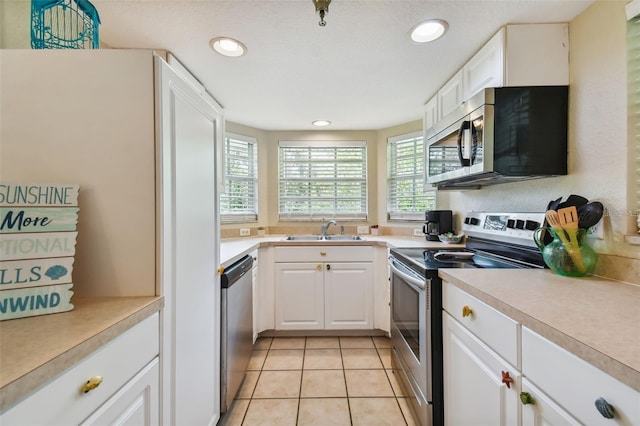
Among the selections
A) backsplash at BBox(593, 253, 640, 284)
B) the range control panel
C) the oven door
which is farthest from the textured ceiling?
the oven door

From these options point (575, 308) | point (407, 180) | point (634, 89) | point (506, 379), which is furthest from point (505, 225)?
point (407, 180)

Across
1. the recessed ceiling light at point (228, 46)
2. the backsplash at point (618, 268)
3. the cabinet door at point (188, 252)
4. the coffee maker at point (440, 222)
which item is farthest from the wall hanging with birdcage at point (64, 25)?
the coffee maker at point (440, 222)

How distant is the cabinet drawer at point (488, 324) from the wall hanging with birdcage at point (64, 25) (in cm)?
177

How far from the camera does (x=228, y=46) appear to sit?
150 centimetres

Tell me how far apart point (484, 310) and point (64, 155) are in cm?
154

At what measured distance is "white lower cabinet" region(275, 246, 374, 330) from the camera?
8.05ft

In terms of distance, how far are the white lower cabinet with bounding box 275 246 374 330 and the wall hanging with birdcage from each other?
188cm

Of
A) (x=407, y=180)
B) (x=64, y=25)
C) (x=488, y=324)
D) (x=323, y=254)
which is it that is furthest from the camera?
(x=407, y=180)

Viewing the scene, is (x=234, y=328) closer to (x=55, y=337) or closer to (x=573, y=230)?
(x=55, y=337)

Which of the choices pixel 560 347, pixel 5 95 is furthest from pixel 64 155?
pixel 560 347

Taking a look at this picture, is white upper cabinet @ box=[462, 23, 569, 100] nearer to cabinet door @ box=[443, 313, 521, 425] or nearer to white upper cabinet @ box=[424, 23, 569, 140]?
white upper cabinet @ box=[424, 23, 569, 140]

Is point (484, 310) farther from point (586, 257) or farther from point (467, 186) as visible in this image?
point (467, 186)

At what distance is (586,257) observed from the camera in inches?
42.5

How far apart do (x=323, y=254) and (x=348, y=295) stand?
463 mm
